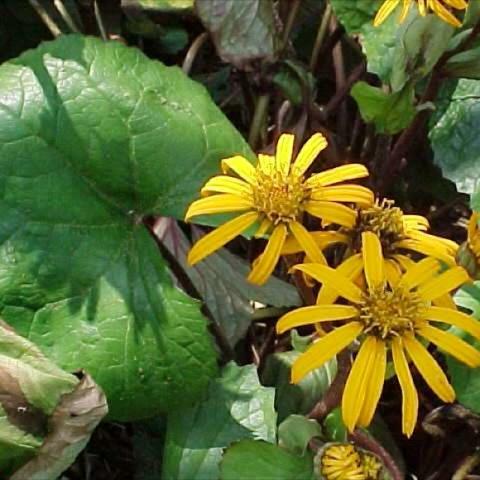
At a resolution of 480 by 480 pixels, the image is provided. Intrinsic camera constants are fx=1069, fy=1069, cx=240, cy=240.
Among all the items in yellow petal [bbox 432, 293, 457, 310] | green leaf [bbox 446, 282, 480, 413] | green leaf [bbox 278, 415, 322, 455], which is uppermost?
yellow petal [bbox 432, 293, 457, 310]

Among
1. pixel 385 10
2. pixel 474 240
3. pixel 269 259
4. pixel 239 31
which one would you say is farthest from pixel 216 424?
pixel 239 31

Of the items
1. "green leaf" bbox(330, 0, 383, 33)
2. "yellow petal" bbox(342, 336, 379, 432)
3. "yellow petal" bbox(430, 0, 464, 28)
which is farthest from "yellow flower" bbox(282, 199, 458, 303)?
"green leaf" bbox(330, 0, 383, 33)

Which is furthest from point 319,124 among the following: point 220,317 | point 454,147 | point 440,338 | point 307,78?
point 440,338

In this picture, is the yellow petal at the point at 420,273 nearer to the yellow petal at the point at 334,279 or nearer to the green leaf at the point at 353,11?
the yellow petal at the point at 334,279

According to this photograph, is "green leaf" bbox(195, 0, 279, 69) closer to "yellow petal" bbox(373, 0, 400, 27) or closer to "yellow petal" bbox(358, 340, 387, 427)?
"yellow petal" bbox(373, 0, 400, 27)

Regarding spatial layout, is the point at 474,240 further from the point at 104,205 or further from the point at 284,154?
the point at 104,205

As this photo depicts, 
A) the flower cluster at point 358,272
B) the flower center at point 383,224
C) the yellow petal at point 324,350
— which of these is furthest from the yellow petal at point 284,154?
the yellow petal at point 324,350

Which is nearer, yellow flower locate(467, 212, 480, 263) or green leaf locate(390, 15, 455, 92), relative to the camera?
yellow flower locate(467, 212, 480, 263)

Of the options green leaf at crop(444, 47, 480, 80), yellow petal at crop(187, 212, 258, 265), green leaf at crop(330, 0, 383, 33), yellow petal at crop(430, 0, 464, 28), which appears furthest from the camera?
green leaf at crop(330, 0, 383, 33)

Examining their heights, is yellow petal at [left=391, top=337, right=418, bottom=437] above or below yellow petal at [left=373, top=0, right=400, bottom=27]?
below
